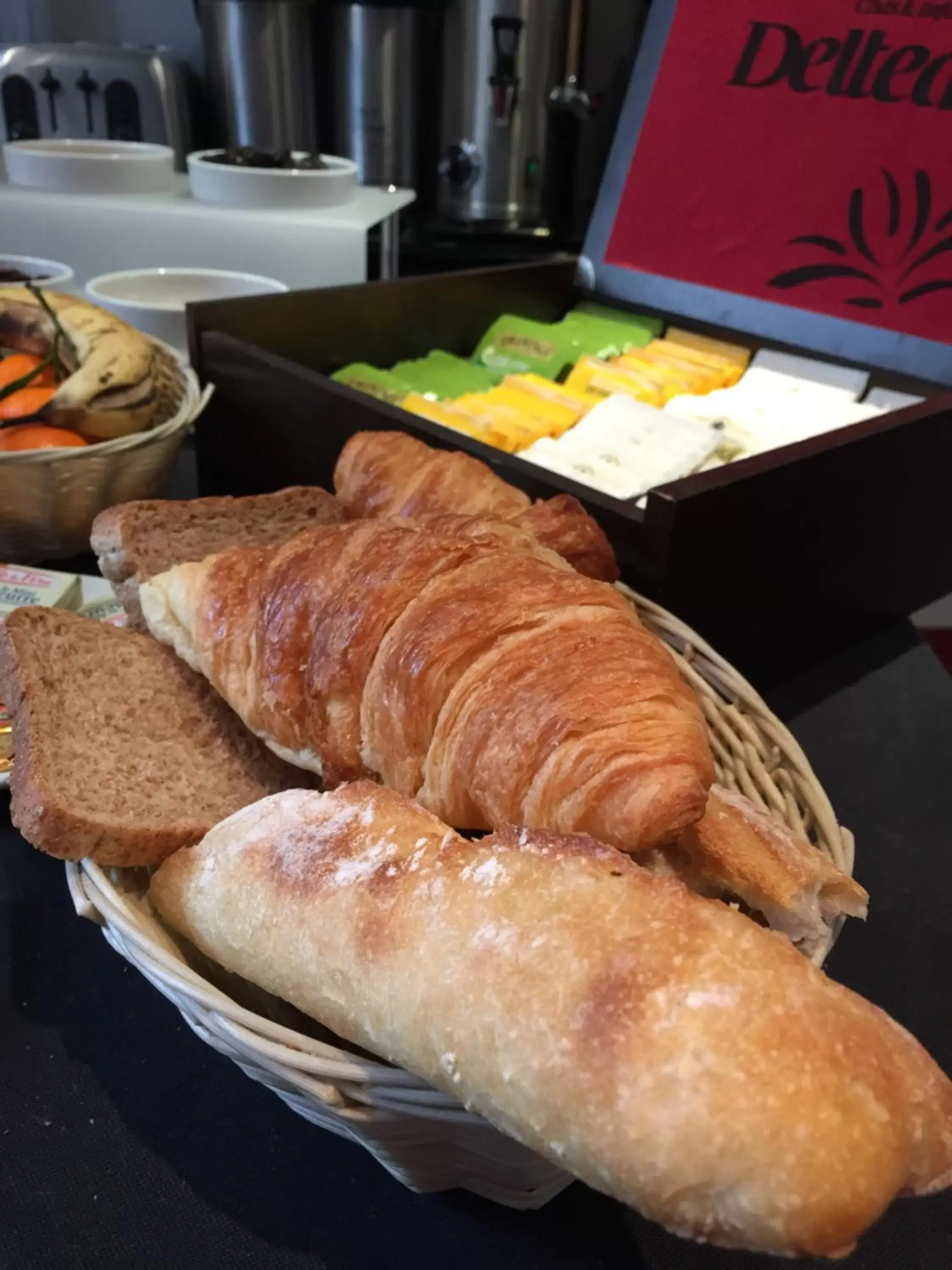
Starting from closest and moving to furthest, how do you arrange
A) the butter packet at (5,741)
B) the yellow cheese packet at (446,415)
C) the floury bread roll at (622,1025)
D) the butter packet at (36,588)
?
the floury bread roll at (622,1025) → the butter packet at (5,741) → the butter packet at (36,588) → the yellow cheese packet at (446,415)

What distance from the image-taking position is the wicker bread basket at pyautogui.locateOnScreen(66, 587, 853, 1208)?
0.50 metres

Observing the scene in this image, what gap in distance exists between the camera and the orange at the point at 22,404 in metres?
1.11

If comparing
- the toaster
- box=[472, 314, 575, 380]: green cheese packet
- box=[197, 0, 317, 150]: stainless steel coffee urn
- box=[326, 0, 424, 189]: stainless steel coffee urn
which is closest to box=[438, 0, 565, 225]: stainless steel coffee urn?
box=[326, 0, 424, 189]: stainless steel coffee urn

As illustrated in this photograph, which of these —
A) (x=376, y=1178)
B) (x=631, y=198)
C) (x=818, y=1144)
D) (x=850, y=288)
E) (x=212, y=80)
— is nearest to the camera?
(x=818, y=1144)

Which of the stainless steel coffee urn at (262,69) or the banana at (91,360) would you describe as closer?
the banana at (91,360)

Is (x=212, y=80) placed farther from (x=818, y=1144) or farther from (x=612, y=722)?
(x=818, y=1144)

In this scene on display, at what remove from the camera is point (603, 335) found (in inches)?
63.4

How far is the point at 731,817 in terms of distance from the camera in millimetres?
659

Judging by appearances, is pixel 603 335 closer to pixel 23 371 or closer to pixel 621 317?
pixel 621 317

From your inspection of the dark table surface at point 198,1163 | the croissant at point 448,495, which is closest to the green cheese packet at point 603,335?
the croissant at point 448,495

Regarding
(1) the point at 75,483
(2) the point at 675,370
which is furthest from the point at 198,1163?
(2) the point at 675,370

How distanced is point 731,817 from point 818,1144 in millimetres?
282

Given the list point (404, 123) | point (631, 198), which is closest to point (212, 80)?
point (404, 123)

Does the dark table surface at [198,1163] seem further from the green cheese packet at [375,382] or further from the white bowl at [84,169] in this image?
the white bowl at [84,169]
